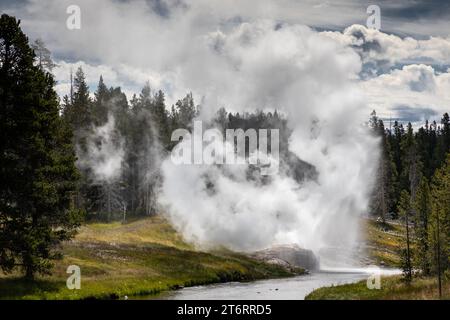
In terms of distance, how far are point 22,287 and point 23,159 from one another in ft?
29.6

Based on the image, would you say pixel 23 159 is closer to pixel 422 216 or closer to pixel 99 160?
pixel 422 216

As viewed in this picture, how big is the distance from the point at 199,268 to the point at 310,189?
45880 mm

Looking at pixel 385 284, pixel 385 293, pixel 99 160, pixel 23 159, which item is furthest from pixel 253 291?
pixel 99 160

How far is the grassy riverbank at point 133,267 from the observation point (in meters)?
41.4

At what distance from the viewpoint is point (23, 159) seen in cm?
4119

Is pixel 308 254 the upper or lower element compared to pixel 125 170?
A: lower

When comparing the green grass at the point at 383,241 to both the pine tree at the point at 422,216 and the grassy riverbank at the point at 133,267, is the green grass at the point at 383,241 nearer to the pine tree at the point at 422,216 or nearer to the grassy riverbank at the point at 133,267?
the grassy riverbank at the point at 133,267

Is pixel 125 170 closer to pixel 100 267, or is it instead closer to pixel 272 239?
pixel 272 239

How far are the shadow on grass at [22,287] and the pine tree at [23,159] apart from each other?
89cm

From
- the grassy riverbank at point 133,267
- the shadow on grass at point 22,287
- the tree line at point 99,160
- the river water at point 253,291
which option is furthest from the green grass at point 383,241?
the shadow on grass at point 22,287
